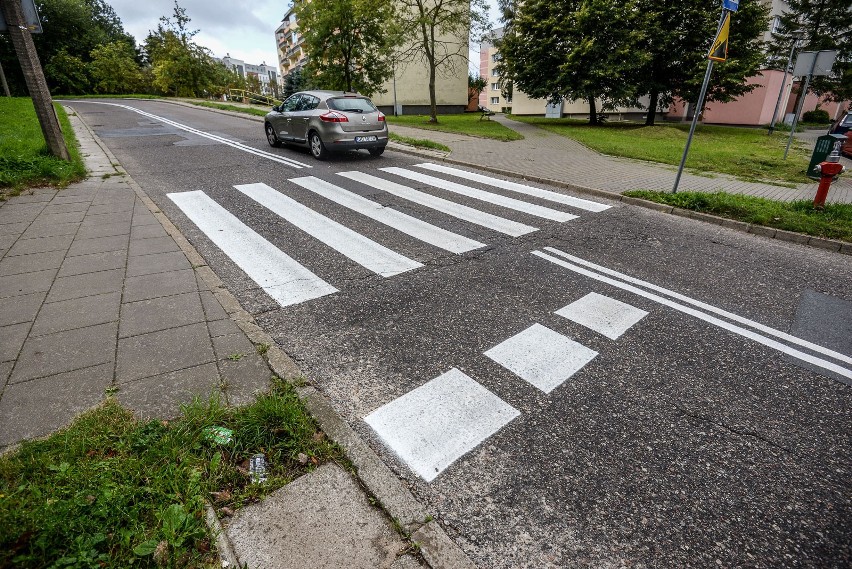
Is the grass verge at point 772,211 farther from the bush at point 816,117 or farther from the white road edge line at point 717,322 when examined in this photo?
the bush at point 816,117

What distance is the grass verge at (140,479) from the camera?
1849 millimetres

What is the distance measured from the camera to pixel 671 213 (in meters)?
8.15

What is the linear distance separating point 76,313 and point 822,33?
158 feet

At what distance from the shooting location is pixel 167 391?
2.95 metres

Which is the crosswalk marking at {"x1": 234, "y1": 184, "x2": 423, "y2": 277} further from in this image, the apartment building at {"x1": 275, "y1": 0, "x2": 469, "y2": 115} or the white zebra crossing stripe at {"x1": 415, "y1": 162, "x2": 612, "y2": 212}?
the apartment building at {"x1": 275, "y1": 0, "x2": 469, "y2": 115}

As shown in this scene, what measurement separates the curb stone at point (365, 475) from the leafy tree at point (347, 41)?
23.8 m

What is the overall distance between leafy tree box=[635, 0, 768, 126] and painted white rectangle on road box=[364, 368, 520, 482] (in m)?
25.5

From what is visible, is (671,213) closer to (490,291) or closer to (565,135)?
(490,291)

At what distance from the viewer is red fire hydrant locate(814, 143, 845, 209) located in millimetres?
7191

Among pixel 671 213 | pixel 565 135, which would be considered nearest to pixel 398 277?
pixel 671 213

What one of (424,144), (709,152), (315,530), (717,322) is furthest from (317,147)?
(709,152)

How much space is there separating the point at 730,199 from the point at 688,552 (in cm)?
833

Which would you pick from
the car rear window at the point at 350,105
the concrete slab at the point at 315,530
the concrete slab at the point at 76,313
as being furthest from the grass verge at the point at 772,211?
the concrete slab at the point at 76,313

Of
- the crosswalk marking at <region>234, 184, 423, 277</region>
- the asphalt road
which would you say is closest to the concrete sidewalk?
the asphalt road
